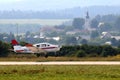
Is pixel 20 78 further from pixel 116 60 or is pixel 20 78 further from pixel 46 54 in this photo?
pixel 46 54

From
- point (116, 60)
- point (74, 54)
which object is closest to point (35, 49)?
point (74, 54)

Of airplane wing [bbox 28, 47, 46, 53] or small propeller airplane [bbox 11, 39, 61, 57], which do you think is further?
airplane wing [bbox 28, 47, 46, 53]

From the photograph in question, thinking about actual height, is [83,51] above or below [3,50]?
below

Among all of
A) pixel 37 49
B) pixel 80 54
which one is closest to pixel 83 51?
pixel 80 54

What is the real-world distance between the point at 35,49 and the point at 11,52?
3.01 meters

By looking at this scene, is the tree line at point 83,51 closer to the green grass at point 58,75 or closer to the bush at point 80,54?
the bush at point 80,54

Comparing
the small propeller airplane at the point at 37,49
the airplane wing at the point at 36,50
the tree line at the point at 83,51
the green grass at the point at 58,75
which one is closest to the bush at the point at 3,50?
the tree line at the point at 83,51

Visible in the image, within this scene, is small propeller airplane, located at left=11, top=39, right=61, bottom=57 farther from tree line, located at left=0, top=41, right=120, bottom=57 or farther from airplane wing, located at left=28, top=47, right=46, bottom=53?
tree line, located at left=0, top=41, right=120, bottom=57

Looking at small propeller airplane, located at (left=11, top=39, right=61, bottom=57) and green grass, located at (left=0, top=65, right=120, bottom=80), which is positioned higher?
green grass, located at (left=0, top=65, right=120, bottom=80)

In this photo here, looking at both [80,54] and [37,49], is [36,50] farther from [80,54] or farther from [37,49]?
[80,54]

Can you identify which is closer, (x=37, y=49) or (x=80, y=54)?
(x=80, y=54)

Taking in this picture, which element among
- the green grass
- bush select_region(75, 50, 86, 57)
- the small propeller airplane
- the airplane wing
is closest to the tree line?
bush select_region(75, 50, 86, 57)

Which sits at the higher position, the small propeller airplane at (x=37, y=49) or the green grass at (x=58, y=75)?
the green grass at (x=58, y=75)

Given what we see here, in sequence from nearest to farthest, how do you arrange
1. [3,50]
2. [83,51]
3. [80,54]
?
[80,54]
[83,51]
[3,50]
